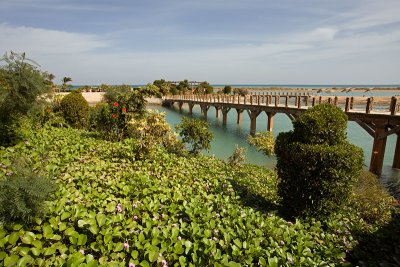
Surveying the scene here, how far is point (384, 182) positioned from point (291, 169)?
9079 millimetres

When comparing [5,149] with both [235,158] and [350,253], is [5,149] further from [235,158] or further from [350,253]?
[350,253]

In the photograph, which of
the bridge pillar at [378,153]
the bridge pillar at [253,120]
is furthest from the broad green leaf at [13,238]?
the bridge pillar at [253,120]

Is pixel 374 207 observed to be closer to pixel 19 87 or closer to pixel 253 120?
pixel 19 87

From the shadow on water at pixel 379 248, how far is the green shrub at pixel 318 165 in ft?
2.25

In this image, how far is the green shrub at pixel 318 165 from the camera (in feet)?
15.7

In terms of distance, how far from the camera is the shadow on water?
3899 millimetres

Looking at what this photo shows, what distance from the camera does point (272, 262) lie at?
10.5 feet

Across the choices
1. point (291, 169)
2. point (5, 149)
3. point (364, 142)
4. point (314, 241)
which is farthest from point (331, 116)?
point (364, 142)

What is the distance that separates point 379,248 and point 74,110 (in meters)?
12.2

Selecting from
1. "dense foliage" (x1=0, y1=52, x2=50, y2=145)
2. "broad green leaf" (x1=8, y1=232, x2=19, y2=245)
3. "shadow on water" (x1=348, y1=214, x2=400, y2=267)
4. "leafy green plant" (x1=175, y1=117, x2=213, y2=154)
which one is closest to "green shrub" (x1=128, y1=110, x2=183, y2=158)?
"leafy green plant" (x1=175, y1=117, x2=213, y2=154)

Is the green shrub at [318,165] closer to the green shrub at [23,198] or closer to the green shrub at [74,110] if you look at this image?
the green shrub at [23,198]

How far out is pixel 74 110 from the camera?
12766mm

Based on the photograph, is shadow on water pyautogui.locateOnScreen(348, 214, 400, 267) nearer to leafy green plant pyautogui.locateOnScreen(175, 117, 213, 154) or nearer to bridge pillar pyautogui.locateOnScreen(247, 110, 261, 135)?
leafy green plant pyautogui.locateOnScreen(175, 117, 213, 154)

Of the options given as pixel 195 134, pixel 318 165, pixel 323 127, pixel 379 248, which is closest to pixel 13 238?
pixel 318 165
